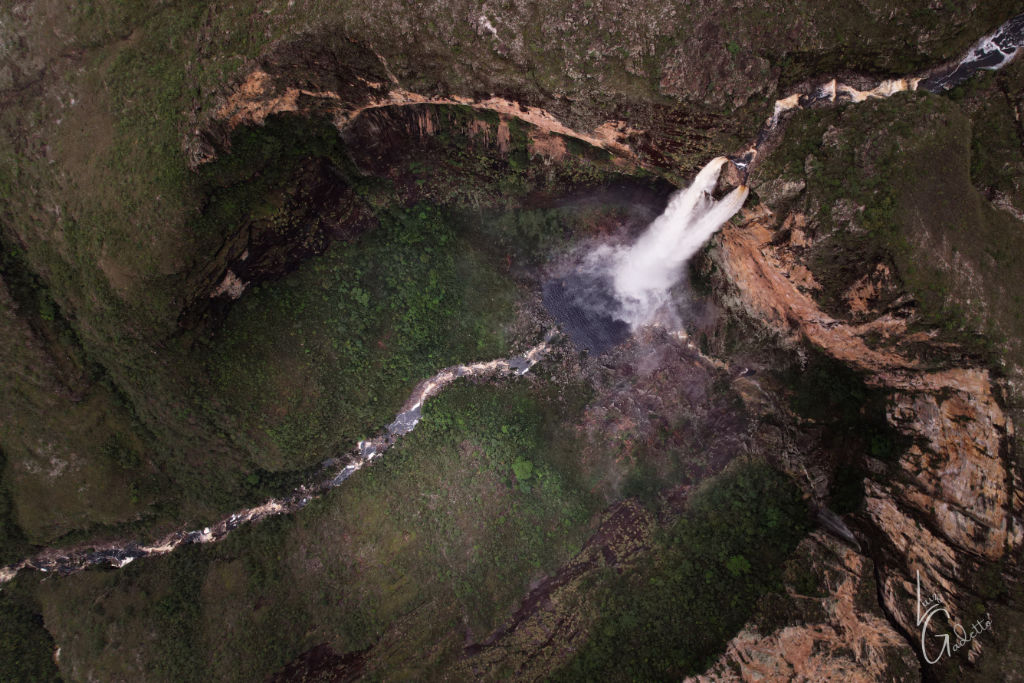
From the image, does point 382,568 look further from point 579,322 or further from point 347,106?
point 347,106

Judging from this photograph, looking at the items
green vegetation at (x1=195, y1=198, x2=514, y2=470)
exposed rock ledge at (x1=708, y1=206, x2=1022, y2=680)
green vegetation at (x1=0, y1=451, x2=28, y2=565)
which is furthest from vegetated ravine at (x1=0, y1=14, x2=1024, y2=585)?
exposed rock ledge at (x1=708, y1=206, x2=1022, y2=680)

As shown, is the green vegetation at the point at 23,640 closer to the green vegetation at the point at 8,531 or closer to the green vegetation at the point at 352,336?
the green vegetation at the point at 8,531

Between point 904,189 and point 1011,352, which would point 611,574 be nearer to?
point 1011,352

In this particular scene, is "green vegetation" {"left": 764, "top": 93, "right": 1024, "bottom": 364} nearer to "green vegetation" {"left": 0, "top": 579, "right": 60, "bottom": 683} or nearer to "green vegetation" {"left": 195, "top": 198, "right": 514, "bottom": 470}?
"green vegetation" {"left": 195, "top": 198, "right": 514, "bottom": 470}

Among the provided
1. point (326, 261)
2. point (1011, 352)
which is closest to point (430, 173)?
point (326, 261)

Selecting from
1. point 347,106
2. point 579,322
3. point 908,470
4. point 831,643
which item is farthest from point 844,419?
point 347,106

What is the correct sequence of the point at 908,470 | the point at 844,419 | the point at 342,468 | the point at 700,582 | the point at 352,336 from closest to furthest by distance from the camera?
the point at 908,470 < the point at 844,419 < the point at 700,582 < the point at 352,336 < the point at 342,468

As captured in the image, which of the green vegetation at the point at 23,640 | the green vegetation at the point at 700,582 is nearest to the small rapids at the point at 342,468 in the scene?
the green vegetation at the point at 23,640
